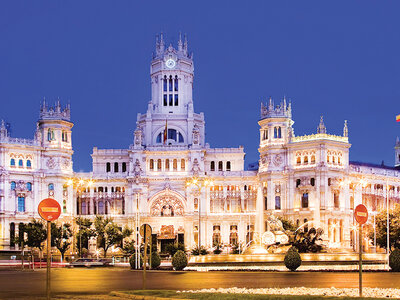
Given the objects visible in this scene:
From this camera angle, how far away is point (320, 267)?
61.5m

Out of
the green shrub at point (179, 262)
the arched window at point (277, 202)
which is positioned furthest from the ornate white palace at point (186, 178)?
the green shrub at point (179, 262)

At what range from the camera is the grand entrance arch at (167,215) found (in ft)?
440

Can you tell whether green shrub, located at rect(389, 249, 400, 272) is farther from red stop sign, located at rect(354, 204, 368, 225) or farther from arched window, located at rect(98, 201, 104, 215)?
arched window, located at rect(98, 201, 104, 215)

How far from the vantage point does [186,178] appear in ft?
439

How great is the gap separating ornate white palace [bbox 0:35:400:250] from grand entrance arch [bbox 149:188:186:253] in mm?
199

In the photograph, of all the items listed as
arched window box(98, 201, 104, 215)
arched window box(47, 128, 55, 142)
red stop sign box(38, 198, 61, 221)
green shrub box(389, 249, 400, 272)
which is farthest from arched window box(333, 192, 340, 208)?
red stop sign box(38, 198, 61, 221)

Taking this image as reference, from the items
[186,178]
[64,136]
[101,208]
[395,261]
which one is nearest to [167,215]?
[186,178]

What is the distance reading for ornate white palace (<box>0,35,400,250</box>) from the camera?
409ft

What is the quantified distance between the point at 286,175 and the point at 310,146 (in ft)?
23.3

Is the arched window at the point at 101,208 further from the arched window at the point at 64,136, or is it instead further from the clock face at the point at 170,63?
the clock face at the point at 170,63

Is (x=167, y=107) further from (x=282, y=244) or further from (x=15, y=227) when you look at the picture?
(x=282, y=244)

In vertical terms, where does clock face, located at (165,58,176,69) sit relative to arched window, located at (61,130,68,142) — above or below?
above

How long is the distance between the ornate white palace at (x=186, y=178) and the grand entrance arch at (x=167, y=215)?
0.65ft

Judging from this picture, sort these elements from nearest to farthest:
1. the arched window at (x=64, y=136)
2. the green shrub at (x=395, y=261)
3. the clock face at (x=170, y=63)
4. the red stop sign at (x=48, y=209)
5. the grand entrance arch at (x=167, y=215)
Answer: the red stop sign at (x=48, y=209)
the green shrub at (x=395, y=261)
the arched window at (x=64, y=136)
the grand entrance arch at (x=167, y=215)
the clock face at (x=170, y=63)
